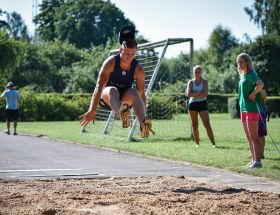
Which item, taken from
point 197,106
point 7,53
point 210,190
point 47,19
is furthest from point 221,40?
point 210,190

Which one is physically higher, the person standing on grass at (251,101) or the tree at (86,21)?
the tree at (86,21)

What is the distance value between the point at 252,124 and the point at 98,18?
75.4m

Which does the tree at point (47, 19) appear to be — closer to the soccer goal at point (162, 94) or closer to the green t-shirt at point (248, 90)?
the soccer goal at point (162, 94)

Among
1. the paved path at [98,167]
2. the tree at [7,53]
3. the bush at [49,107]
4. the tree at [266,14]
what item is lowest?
the paved path at [98,167]

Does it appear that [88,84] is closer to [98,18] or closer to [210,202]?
[98,18]

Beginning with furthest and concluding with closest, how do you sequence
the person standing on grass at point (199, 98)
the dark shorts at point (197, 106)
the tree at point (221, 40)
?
the tree at point (221, 40), the dark shorts at point (197, 106), the person standing on grass at point (199, 98)

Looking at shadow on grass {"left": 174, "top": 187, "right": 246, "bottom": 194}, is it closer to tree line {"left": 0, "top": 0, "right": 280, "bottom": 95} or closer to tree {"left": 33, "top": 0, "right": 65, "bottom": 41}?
tree line {"left": 0, "top": 0, "right": 280, "bottom": 95}

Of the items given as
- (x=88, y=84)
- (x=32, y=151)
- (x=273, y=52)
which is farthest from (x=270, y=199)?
(x=273, y=52)

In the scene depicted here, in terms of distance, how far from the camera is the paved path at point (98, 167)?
8.58 meters

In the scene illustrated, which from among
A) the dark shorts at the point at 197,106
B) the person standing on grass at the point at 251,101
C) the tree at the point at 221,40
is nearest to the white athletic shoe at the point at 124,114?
the person standing on grass at the point at 251,101

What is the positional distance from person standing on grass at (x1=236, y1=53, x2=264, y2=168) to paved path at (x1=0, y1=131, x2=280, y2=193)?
821 millimetres

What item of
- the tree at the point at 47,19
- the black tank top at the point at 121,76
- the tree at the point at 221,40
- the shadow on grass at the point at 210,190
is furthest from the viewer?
the tree at the point at 221,40

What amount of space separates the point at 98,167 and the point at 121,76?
255cm

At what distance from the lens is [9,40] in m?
40.0
